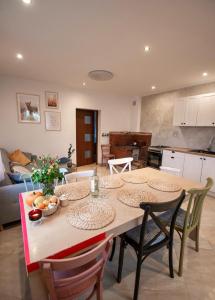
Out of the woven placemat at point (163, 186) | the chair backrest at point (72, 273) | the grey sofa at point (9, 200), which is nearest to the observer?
the chair backrest at point (72, 273)

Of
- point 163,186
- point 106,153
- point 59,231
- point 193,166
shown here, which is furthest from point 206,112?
point 59,231

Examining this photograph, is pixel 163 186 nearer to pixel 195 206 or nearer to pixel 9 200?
pixel 195 206

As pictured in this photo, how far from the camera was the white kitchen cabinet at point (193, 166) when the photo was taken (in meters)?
3.45

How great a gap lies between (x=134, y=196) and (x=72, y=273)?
775 mm

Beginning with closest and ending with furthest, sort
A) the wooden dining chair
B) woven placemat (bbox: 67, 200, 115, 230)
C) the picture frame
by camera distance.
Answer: woven placemat (bbox: 67, 200, 115, 230), the picture frame, the wooden dining chair

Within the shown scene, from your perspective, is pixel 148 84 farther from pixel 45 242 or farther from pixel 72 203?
pixel 45 242

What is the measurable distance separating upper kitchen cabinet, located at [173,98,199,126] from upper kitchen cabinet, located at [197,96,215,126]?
0.10m

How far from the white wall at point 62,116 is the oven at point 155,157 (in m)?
1.79

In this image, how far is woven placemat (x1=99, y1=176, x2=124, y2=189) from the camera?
5.56ft

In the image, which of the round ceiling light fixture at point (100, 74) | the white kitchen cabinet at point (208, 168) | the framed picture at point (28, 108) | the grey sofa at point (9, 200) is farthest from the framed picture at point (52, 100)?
the white kitchen cabinet at point (208, 168)

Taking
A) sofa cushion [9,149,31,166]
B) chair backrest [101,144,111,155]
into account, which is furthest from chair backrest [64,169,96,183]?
chair backrest [101,144,111,155]

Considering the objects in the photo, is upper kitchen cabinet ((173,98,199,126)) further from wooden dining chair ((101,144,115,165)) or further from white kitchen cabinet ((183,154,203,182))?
wooden dining chair ((101,144,115,165))

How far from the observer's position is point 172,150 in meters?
3.97

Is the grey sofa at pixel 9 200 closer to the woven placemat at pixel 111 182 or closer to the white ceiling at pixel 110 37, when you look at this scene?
the woven placemat at pixel 111 182
